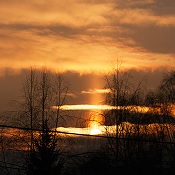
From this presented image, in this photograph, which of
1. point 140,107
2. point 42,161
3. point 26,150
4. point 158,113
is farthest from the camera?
point 158,113

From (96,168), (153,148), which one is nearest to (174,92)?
(153,148)

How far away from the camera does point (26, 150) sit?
42.2 meters

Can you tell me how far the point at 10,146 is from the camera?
1753 inches

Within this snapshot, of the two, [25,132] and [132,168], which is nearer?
[25,132]

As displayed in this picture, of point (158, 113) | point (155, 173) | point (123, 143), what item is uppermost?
point (158, 113)

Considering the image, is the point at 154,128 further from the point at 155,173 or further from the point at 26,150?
the point at 26,150

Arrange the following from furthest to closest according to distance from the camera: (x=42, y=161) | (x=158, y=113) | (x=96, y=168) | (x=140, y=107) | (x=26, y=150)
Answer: (x=158, y=113) < (x=140, y=107) < (x=96, y=168) < (x=26, y=150) < (x=42, y=161)

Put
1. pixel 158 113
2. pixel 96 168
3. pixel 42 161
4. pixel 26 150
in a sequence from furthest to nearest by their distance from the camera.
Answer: pixel 158 113 → pixel 96 168 → pixel 26 150 → pixel 42 161

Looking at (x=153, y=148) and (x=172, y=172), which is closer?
(x=172, y=172)

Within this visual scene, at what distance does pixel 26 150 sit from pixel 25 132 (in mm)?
1812

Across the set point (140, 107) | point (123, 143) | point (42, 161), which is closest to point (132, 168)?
point (123, 143)

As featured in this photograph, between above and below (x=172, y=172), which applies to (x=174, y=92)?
above

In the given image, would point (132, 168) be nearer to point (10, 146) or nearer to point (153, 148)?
point (153, 148)

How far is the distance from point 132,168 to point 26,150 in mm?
10973
